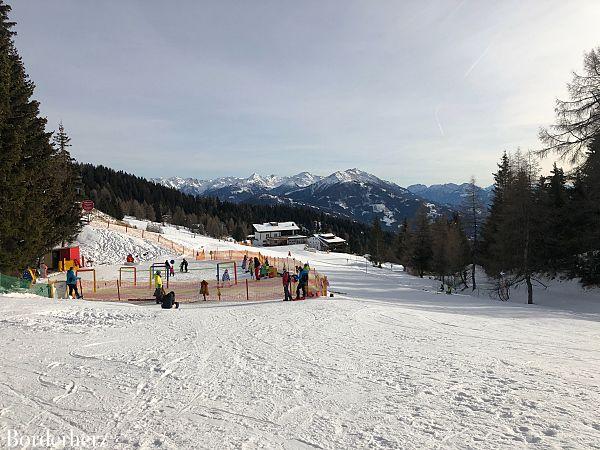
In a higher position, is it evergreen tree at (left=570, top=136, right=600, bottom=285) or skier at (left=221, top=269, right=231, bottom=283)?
evergreen tree at (left=570, top=136, right=600, bottom=285)

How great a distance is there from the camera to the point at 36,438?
13.8 feet

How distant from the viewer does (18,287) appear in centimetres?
1509

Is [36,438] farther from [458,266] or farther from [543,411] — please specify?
[458,266]

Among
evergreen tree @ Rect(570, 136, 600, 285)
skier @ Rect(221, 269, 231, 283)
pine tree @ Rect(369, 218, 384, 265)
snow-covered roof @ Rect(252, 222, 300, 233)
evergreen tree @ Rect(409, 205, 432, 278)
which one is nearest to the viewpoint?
evergreen tree @ Rect(570, 136, 600, 285)

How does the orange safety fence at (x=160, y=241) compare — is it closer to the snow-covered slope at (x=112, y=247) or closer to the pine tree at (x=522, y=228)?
the snow-covered slope at (x=112, y=247)

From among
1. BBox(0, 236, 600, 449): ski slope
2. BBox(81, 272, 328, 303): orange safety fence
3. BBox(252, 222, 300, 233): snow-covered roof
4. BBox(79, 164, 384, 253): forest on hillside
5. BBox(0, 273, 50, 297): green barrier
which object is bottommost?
BBox(81, 272, 328, 303): orange safety fence

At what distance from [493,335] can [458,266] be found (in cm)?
2608

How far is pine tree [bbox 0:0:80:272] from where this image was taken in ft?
57.5

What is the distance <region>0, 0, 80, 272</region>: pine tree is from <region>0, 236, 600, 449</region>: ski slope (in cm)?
929

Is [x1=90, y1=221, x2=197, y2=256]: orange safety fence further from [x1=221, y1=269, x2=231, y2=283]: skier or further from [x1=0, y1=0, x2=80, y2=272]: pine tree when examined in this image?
[x1=0, y1=0, x2=80, y2=272]: pine tree

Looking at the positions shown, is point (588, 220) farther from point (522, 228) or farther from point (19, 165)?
Result: point (19, 165)

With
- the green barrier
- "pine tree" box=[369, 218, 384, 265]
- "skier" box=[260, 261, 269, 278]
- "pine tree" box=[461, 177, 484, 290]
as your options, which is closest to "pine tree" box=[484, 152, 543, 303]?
"pine tree" box=[461, 177, 484, 290]

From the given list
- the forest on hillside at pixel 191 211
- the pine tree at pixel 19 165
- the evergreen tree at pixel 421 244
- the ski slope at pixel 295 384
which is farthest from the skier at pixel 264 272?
the forest on hillside at pixel 191 211

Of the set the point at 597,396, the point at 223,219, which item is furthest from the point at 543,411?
Answer: the point at 223,219
